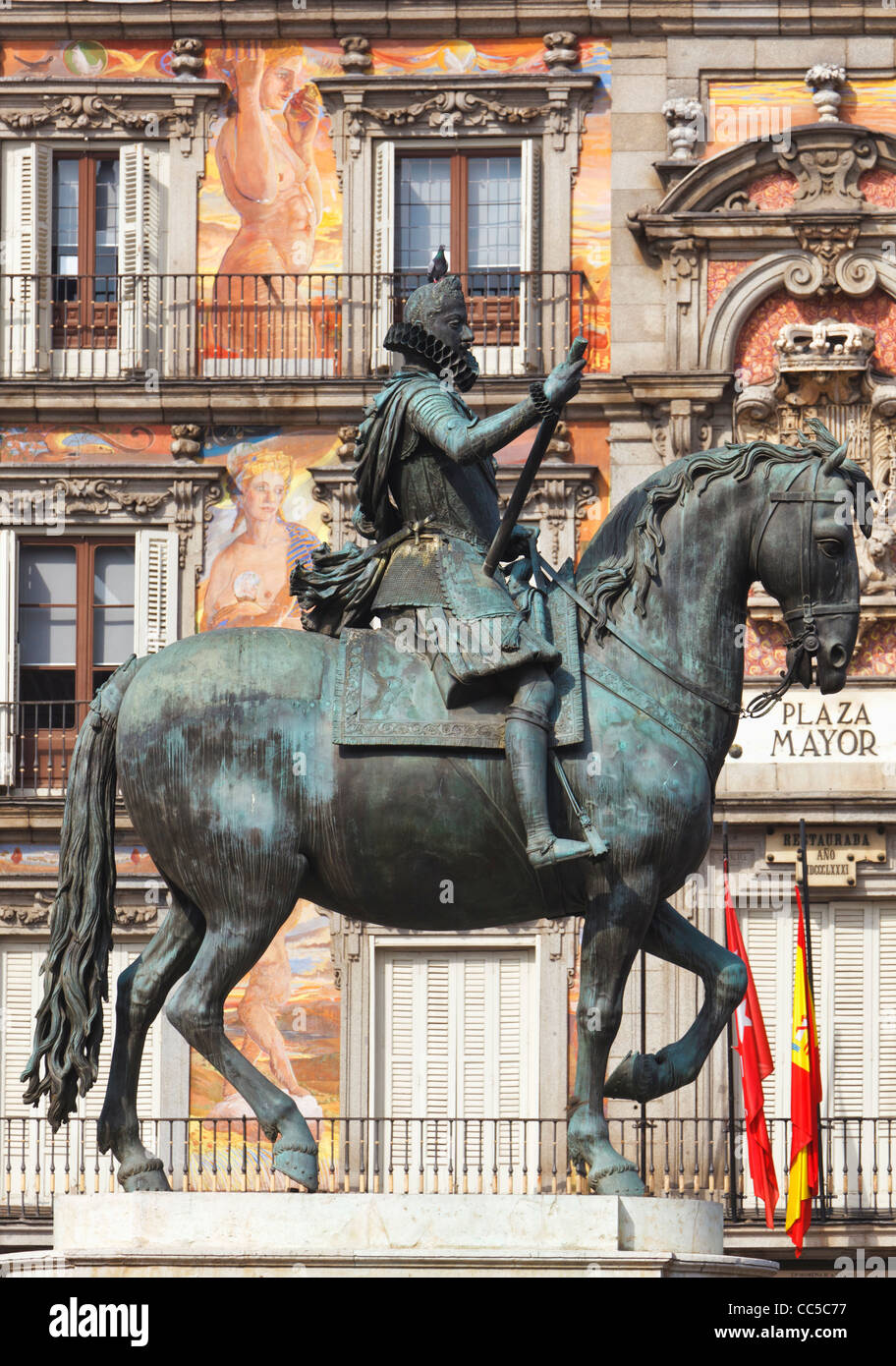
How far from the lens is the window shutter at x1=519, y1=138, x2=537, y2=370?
80.2 ft

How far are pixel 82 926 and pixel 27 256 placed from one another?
15.5 meters

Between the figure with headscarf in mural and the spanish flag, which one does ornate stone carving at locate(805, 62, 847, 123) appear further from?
the spanish flag

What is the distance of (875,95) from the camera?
2464 centimetres

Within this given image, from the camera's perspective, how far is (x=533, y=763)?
9.74 m

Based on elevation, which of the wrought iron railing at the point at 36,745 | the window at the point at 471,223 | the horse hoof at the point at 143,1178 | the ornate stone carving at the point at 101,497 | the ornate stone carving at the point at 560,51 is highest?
the ornate stone carving at the point at 560,51

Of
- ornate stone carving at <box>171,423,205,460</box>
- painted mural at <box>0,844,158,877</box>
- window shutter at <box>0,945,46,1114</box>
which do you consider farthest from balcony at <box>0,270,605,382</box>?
window shutter at <box>0,945,46,1114</box>

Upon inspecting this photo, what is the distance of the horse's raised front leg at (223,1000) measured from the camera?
9969 millimetres

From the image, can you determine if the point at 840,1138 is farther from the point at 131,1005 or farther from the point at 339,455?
the point at 131,1005

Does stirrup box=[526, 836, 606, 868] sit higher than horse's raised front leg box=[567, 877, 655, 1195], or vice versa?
stirrup box=[526, 836, 606, 868]

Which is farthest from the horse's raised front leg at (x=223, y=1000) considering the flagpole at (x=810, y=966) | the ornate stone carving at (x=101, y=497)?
the ornate stone carving at (x=101, y=497)

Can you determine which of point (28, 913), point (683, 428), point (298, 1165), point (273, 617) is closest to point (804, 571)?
point (298, 1165)

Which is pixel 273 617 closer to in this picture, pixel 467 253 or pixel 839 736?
pixel 467 253

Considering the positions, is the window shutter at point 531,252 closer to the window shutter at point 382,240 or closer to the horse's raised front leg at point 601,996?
the window shutter at point 382,240
